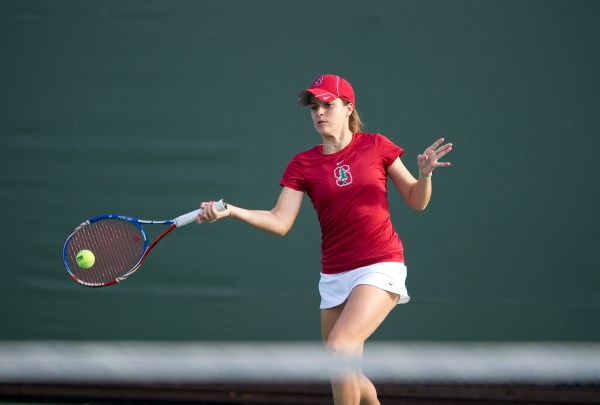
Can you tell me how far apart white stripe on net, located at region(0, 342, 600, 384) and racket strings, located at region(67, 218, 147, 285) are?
111cm

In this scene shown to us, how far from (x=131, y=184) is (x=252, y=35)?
1.03m

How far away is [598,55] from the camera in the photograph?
15.2 feet

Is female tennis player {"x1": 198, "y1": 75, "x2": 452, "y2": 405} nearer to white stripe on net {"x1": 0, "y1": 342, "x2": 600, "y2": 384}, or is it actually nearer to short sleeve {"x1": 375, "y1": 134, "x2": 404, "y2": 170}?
short sleeve {"x1": 375, "y1": 134, "x2": 404, "y2": 170}

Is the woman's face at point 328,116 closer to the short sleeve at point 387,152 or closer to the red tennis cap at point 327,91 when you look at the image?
the red tennis cap at point 327,91

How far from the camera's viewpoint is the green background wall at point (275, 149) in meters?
4.67

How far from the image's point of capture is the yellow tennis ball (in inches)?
143

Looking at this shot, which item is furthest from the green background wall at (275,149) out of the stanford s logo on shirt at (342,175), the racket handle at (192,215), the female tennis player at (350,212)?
the racket handle at (192,215)

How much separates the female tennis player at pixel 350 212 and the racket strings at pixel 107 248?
557 millimetres

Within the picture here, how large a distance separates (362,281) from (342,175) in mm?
424

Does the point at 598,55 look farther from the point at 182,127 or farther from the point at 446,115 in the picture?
the point at 182,127

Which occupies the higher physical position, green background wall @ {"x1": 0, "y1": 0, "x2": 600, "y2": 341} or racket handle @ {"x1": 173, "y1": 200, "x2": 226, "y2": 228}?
green background wall @ {"x1": 0, "y1": 0, "x2": 600, "y2": 341}

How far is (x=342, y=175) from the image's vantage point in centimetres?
351

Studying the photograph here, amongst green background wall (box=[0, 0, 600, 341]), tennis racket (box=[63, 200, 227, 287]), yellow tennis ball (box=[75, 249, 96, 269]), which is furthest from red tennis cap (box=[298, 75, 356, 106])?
green background wall (box=[0, 0, 600, 341])

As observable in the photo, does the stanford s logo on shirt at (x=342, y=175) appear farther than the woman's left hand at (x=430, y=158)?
Yes
